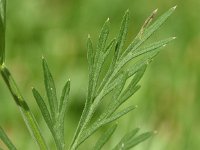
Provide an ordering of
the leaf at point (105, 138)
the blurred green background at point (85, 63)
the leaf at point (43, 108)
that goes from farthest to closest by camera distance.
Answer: the blurred green background at point (85, 63), the leaf at point (105, 138), the leaf at point (43, 108)

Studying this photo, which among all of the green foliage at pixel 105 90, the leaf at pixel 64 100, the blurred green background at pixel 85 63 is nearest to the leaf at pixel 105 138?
the green foliage at pixel 105 90

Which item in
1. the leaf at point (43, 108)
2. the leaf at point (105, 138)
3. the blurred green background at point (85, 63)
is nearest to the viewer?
the leaf at point (43, 108)

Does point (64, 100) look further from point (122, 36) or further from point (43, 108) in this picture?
point (122, 36)

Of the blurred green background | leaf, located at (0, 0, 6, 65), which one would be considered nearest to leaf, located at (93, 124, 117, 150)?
leaf, located at (0, 0, 6, 65)

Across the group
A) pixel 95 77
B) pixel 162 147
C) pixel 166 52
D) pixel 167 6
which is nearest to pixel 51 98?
pixel 95 77

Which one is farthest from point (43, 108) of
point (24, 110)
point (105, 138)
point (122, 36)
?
point (122, 36)

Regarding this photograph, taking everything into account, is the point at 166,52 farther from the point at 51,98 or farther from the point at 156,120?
the point at 51,98

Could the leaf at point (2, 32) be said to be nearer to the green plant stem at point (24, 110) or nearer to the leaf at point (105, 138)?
the green plant stem at point (24, 110)

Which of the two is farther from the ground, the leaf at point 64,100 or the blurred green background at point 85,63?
the blurred green background at point 85,63
